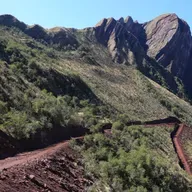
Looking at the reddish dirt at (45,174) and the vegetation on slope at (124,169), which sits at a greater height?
the reddish dirt at (45,174)

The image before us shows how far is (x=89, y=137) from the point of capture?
34.2 metres

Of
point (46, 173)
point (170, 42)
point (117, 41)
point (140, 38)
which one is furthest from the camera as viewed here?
point (140, 38)

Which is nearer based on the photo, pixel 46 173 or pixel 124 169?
pixel 46 173

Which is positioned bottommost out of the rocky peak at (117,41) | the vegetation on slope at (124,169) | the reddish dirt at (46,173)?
the vegetation on slope at (124,169)

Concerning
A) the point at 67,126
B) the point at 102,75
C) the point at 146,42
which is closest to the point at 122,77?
the point at 102,75

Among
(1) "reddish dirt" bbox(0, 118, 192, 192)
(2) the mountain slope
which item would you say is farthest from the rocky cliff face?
(1) "reddish dirt" bbox(0, 118, 192, 192)

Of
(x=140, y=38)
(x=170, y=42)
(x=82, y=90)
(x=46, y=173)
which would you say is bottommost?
(x=46, y=173)

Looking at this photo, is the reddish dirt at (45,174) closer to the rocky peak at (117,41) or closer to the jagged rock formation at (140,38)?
the jagged rock formation at (140,38)

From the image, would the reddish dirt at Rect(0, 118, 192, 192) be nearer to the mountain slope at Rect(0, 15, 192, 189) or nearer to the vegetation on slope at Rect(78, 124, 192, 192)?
the vegetation on slope at Rect(78, 124, 192, 192)

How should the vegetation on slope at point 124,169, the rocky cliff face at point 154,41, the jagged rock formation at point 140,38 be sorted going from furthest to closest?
the rocky cliff face at point 154,41, the jagged rock formation at point 140,38, the vegetation on slope at point 124,169

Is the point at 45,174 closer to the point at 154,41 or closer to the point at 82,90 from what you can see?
the point at 82,90

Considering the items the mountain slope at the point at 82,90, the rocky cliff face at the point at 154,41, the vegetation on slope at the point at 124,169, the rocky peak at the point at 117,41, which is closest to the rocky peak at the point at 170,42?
the rocky cliff face at the point at 154,41

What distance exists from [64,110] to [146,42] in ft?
461

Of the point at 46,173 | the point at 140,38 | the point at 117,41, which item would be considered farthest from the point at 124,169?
the point at 140,38
